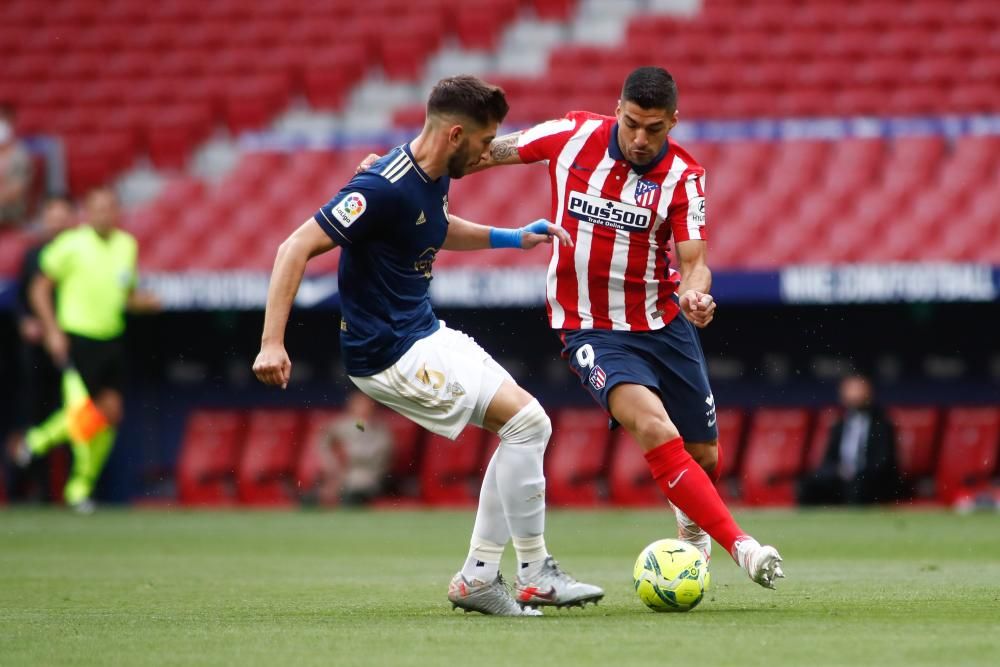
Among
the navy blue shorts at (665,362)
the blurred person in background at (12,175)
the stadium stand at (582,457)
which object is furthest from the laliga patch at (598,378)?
the blurred person in background at (12,175)

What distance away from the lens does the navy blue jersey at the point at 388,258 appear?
6082 millimetres

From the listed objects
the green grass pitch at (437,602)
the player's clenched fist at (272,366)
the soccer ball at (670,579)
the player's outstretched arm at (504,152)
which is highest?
the player's outstretched arm at (504,152)

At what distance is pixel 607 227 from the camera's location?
7.09m

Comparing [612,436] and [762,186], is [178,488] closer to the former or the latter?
[612,436]

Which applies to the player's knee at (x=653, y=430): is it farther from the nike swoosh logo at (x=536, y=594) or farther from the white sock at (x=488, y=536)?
the nike swoosh logo at (x=536, y=594)

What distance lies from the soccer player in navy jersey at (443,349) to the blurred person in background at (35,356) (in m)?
8.64

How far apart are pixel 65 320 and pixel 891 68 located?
8063 millimetres

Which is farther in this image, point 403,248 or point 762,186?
point 762,186

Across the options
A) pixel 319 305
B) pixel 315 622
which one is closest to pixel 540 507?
pixel 315 622

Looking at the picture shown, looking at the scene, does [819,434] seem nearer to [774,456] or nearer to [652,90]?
[774,456]

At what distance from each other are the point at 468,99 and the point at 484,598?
6.13ft

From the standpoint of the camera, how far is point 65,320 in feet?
46.8

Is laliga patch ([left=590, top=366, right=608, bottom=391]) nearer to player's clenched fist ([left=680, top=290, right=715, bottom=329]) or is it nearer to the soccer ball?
player's clenched fist ([left=680, top=290, right=715, bottom=329])

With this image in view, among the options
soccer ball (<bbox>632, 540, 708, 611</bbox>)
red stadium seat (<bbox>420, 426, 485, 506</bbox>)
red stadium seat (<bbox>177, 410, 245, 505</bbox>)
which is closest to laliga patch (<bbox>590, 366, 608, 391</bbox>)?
soccer ball (<bbox>632, 540, 708, 611</bbox>)
